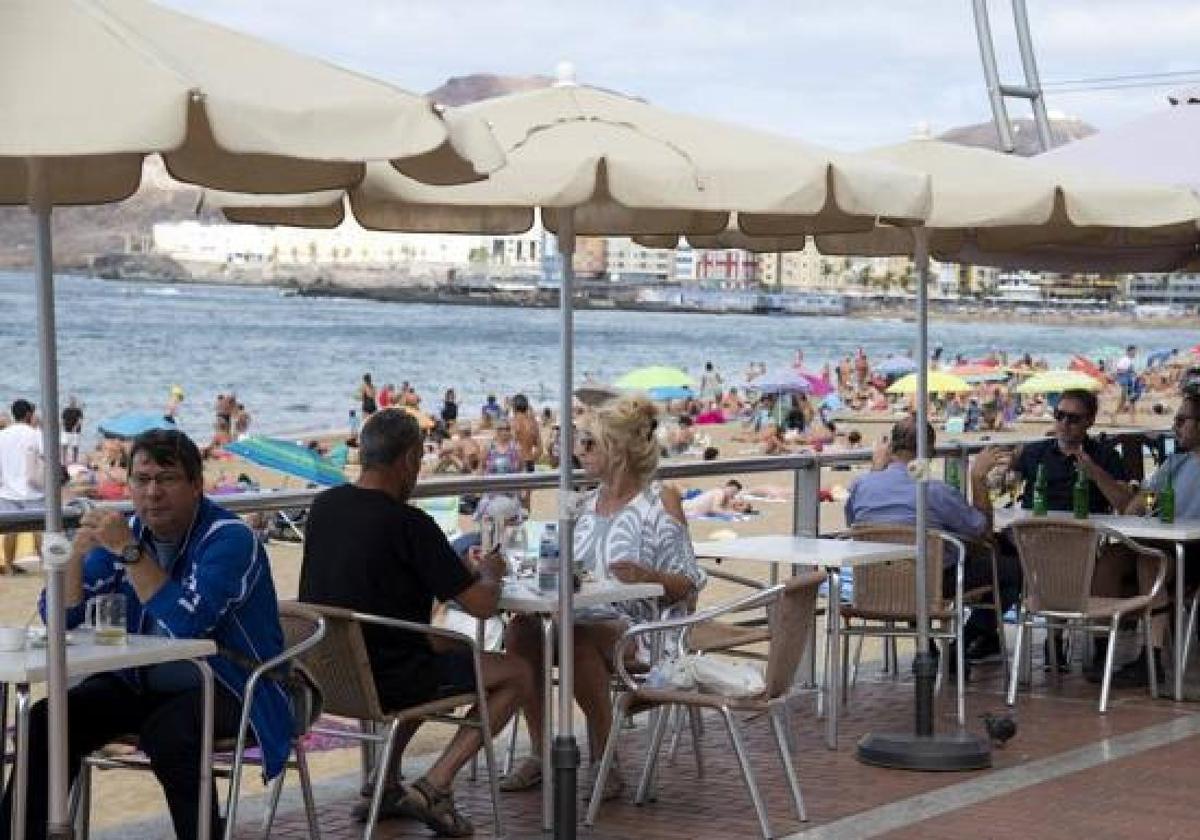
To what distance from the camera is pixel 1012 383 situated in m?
56.6

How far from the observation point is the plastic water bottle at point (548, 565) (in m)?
7.00

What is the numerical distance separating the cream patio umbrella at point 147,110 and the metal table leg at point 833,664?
3566 millimetres

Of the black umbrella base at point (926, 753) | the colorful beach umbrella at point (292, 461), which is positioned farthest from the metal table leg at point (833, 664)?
the colorful beach umbrella at point (292, 461)

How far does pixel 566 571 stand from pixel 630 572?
2.88 ft

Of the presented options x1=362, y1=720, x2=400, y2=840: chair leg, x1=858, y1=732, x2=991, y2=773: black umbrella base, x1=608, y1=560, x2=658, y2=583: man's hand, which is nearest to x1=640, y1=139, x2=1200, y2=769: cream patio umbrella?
x1=858, y1=732, x2=991, y2=773: black umbrella base

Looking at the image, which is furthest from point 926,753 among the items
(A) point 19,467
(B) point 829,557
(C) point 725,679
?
(A) point 19,467

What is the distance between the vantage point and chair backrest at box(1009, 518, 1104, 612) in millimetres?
9273

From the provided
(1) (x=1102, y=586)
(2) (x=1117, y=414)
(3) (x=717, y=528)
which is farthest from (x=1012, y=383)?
(1) (x=1102, y=586)

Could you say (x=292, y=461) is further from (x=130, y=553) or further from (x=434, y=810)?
(x=130, y=553)

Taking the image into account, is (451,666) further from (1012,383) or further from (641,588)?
(1012,383)

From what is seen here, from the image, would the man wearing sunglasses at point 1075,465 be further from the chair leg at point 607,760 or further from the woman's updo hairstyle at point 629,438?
the chair leg at point 607,760

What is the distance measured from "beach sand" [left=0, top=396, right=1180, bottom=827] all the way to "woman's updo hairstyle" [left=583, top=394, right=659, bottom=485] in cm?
163

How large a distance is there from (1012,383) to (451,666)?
5110cm

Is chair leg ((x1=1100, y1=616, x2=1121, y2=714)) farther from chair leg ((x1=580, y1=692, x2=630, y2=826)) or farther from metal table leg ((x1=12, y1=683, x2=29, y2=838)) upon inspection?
metal table leg ((x1=12, y1=683, x2=29, y2=838))
